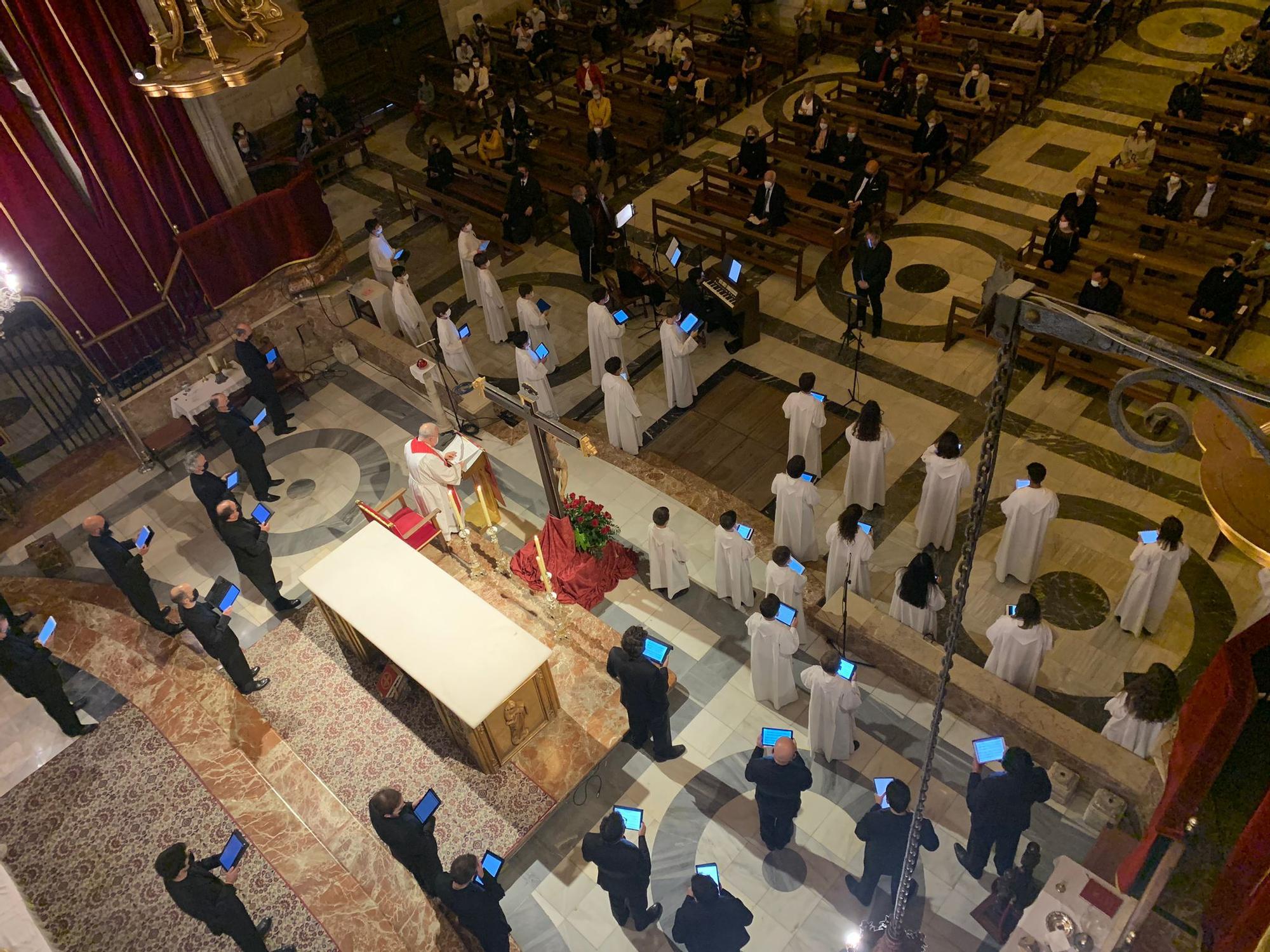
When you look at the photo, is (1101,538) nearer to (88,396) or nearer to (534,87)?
(88,396)

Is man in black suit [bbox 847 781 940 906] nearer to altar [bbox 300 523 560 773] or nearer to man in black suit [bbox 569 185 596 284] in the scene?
altar [bbox 300 523 560 773]

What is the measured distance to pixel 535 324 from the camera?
11766 mm

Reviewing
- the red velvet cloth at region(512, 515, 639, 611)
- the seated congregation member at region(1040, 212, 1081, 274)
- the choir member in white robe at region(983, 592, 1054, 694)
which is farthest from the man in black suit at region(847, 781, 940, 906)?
the seated congregation member at region(1040, 212, 1081, 274)

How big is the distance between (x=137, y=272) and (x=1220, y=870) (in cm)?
1254

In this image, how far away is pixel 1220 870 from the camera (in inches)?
190

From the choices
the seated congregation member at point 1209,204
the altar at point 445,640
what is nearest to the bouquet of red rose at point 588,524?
the altar at point 445,640

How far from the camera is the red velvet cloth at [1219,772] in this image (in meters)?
4.18

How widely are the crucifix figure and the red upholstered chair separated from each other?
161cm

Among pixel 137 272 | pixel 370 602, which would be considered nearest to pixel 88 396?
pixel 137 272

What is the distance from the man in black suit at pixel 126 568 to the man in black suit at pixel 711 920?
6.20 m

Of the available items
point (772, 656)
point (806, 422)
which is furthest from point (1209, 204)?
point (772, 656)

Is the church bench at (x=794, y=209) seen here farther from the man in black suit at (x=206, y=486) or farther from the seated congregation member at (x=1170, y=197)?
the man in black suit at (x=206, y=486)

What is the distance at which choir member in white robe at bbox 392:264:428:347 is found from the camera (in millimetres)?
12094

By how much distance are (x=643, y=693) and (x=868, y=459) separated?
11.4 feet
